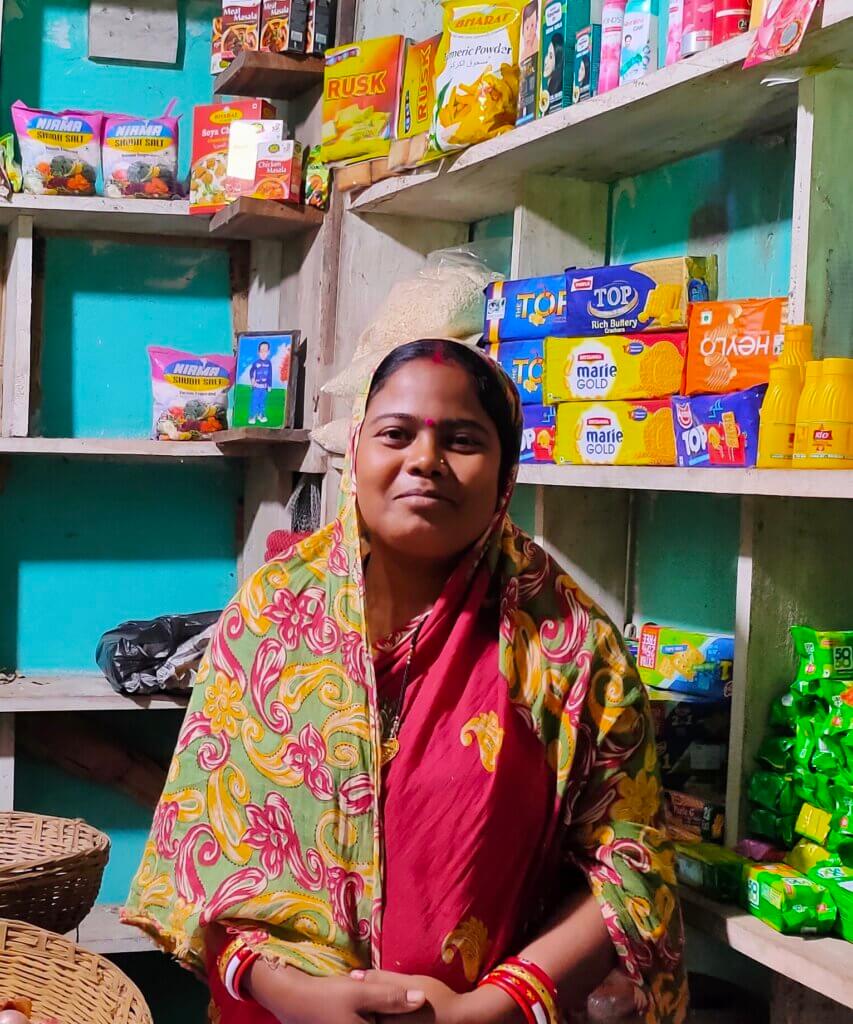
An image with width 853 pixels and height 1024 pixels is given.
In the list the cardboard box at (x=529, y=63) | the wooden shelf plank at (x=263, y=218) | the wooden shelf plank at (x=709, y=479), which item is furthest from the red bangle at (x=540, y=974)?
the wooden shelf plank at (x=263, y=218)

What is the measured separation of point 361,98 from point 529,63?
56 cm

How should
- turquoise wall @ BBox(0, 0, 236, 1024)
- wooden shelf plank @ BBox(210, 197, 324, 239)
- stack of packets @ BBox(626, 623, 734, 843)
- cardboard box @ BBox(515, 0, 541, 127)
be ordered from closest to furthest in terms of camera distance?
1. stack of packets @ BBox(626, 623, 734, 843)
2. cardboard box @ BBox(515, 0, 541, 127)
3. wooden shelf plank @ BBox(210, 197, 324, 239)
4. turquoise wall @ BBox(0, 0, 236, 1024)

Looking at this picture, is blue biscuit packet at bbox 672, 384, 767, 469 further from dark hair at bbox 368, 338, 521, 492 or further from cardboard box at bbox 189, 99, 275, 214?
cardboard box at bbox 189, 99, 275, 214

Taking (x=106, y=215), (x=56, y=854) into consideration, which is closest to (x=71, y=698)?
(x=56, y=854)

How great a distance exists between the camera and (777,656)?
144 cm

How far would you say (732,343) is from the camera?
1416mm

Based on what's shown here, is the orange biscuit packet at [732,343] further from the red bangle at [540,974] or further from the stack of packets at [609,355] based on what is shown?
the red bangle at [540,974]

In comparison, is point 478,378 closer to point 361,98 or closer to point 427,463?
point 427,463

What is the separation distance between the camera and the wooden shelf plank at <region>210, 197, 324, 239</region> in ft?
7.79

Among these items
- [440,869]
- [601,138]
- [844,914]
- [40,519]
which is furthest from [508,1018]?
[40,519]

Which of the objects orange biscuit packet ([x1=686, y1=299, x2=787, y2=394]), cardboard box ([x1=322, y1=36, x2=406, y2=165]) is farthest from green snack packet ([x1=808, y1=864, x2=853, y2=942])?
cardboard box ([x1=322, y1=36, x2=406, y2=165])

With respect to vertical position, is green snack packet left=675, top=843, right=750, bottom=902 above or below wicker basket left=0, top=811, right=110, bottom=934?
above

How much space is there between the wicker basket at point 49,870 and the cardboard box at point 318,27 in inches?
61.3

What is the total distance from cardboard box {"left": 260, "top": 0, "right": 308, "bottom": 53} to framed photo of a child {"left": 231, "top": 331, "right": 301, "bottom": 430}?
569mm
